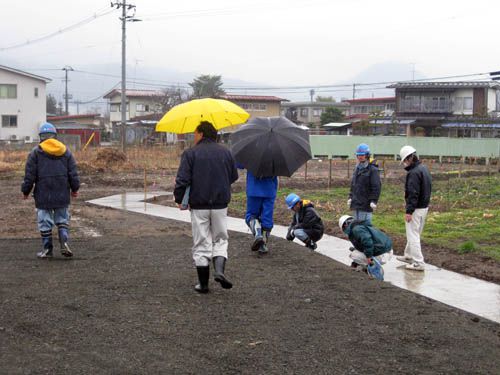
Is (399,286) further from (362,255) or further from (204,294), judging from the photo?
(204,294)

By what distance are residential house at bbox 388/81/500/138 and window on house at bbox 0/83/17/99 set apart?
110ft

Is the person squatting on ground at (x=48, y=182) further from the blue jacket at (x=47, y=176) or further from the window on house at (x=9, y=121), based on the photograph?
the window on house at (x=9, y=121)

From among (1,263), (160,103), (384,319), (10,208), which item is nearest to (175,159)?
(10,208)

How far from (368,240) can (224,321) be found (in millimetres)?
3044

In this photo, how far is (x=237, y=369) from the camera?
194 inches

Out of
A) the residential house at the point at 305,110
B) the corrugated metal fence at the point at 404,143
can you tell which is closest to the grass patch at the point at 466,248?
the corrugated metal fence at the point at 404,143

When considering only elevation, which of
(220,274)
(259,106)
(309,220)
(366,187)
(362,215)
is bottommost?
(220,274)

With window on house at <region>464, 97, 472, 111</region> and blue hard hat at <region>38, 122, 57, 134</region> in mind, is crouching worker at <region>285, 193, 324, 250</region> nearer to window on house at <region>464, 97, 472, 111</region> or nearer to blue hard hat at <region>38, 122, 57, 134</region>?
blue hard hat at <region>38, 122, 57, 134</region>

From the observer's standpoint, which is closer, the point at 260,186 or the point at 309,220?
the point at 260,186

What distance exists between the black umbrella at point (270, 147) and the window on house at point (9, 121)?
168ft

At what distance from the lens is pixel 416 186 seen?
30.8ft

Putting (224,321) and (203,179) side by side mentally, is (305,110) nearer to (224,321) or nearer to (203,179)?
(203,179)

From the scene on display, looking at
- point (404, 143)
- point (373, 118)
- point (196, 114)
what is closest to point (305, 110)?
point (373, 118)

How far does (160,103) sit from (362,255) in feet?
226
